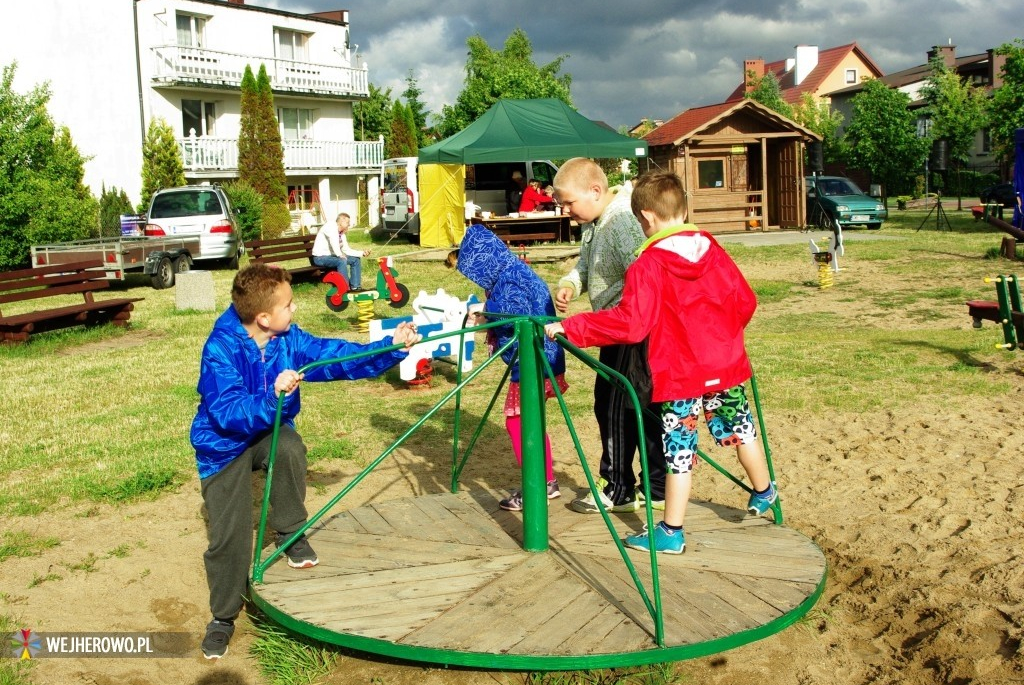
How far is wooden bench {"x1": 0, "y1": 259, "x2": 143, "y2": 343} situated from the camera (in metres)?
11.5

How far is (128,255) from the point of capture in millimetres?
17484

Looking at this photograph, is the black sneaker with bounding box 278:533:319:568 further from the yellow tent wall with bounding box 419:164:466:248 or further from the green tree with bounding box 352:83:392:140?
the green tree with bounding box 352:83:392:140

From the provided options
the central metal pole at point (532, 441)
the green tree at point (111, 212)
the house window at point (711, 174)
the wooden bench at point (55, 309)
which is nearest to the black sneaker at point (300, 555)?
the central metal pole at point (532, 441)

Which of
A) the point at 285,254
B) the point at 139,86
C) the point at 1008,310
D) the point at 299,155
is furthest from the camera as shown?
the point at 299,155

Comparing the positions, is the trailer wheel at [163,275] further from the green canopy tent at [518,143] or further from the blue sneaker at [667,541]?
the blue sneaker at [667,541]

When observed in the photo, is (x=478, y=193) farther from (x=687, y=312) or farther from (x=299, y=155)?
(x=687, y=312)

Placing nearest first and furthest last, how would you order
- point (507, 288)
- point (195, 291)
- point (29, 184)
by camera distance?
point (507, 288)
point (195, 291)
point (29, 184)

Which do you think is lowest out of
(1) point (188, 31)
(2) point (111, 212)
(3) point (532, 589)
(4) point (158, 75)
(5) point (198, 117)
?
(3) point (532, 589)

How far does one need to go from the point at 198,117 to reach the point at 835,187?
20.7m

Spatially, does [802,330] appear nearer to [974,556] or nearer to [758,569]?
[974,556]

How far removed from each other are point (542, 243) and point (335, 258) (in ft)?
31.4

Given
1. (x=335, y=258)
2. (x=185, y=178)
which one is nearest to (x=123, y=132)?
(x=185, y=178)

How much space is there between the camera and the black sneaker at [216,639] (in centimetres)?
400

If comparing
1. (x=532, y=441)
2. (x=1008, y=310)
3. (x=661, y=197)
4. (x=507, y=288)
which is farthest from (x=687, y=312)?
(x=1008, y=310)
